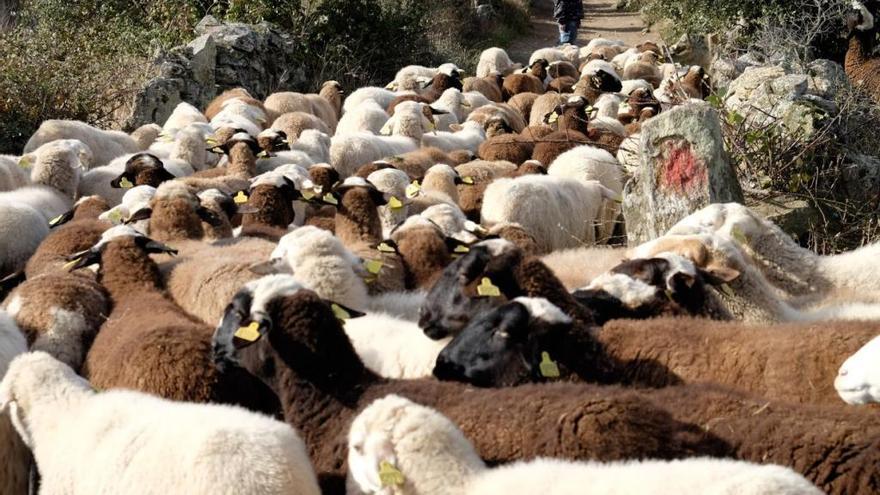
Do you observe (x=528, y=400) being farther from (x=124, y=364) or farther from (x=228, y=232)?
A: (x=228, y=232)

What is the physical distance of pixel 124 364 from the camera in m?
4.85

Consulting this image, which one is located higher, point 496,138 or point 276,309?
point 276,309

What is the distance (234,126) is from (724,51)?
28.3 ft

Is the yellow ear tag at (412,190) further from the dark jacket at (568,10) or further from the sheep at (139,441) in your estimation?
the dark jacket at (568,10)

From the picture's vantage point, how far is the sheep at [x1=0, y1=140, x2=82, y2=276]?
7723 millimetres

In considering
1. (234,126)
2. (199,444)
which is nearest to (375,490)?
(199,444)

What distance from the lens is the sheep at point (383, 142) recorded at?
409 inches

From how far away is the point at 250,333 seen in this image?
437cm

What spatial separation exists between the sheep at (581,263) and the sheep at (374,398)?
2458 mm

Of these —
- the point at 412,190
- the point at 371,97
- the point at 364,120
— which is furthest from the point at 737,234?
the point at 371,97

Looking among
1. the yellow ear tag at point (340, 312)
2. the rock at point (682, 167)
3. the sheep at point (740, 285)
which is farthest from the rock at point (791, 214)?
the yellow ear tag at point (340, 312)

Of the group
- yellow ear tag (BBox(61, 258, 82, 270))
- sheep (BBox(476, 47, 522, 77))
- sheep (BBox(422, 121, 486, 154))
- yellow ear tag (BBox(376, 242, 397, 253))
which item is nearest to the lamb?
yellow ear tag (BBox(376, 242, 397, 253))

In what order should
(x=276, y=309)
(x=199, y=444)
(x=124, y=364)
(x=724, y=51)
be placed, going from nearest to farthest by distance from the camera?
(x=199, y=444)
(x=276, y=309)
(x=124, y=364)
(x=724, y=51)

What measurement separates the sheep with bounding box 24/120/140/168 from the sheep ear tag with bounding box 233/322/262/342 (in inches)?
248
